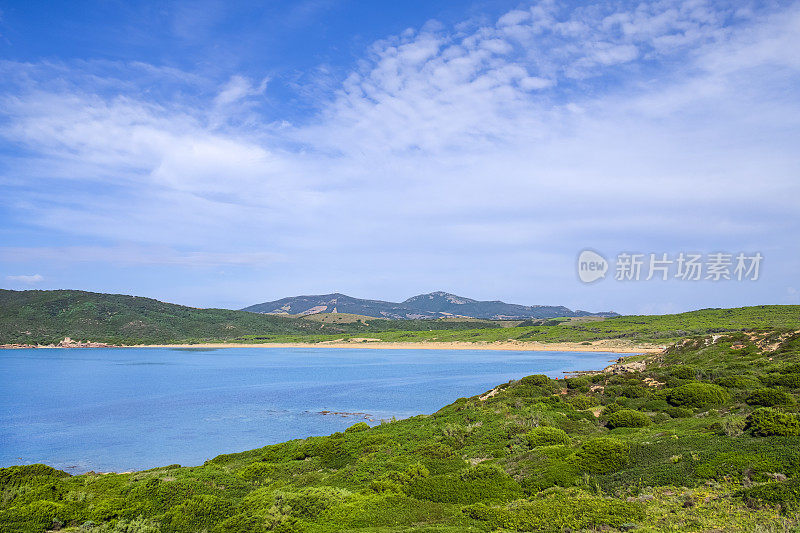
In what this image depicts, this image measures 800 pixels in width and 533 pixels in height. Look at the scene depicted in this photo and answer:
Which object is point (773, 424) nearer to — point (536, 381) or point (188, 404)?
point (536, 381)

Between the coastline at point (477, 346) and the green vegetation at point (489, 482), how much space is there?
7073 centimetres

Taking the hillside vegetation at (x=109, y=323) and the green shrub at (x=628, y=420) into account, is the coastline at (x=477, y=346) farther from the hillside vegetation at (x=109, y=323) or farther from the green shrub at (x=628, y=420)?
the green shrub at (x=628, y=420)

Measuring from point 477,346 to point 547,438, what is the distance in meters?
115

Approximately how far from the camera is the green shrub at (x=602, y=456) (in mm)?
14453

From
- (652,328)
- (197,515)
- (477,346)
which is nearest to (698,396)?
(197,515)

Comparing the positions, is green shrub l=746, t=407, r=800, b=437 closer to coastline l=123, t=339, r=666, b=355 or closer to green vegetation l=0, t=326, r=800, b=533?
green vegetation l=0, t=326, r=800, b=533

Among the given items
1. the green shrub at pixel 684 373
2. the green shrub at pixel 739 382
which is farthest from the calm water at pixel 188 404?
the green shrub at pixel 739 382

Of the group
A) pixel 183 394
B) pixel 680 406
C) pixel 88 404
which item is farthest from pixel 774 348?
pixel 88 404

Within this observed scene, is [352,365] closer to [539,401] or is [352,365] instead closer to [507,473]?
[539,401]

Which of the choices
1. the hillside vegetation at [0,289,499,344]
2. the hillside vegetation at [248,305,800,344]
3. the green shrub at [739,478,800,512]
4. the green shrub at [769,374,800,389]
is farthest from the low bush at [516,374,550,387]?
the hillside vegetation at [0,289,499,344]

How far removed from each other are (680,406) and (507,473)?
14712 millimetres

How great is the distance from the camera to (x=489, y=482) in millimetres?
13750

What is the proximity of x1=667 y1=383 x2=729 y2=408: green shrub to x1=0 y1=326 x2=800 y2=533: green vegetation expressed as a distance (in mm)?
133

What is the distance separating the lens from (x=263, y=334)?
187m
